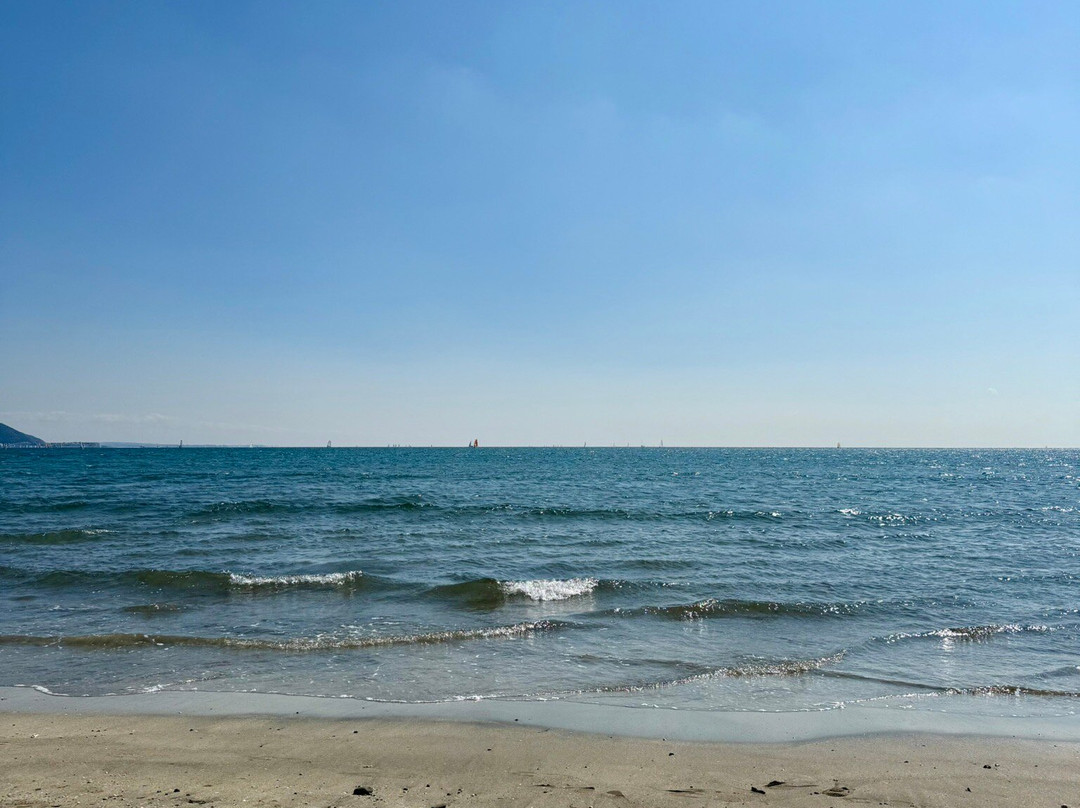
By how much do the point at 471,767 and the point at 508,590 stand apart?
978 centimetres

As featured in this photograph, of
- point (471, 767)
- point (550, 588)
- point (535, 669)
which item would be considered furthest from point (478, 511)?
point (471, 767)

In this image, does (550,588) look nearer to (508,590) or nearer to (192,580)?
(508,590)

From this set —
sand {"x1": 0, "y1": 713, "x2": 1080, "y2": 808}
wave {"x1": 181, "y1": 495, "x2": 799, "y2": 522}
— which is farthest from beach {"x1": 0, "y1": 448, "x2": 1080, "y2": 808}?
wave {"x1": 181, "y1": 495, "x2": 799, "y2": 522}

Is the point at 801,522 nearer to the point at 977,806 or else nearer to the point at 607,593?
the point at 607,593

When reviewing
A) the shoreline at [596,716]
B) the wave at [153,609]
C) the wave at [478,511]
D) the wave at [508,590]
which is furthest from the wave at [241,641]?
the wave at [478,511]

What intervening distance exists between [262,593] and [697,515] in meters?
23.1

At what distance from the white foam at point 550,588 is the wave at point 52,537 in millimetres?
18038

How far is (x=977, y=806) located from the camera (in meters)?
6.26

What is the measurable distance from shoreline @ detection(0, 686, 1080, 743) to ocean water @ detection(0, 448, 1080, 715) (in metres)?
0.33

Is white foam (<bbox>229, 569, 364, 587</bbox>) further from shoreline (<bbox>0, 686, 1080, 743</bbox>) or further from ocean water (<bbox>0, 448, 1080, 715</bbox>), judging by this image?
shoreline (<bbox>0, 686, 1080, 743</bbox>)

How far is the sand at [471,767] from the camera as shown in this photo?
6.16m

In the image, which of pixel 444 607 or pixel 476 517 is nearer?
pixel 444 607

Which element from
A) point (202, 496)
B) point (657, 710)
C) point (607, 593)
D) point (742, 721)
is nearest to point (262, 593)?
point (607, 593)

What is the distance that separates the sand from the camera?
6.16 m
